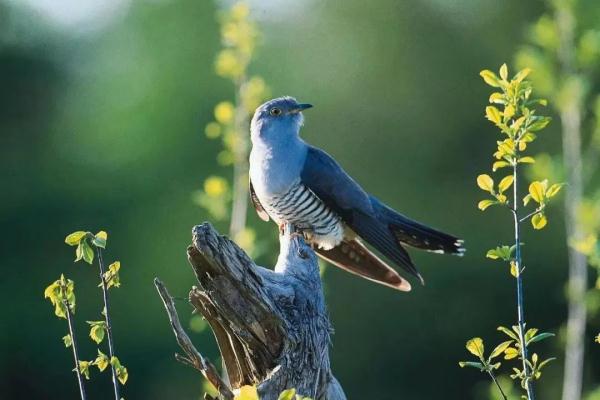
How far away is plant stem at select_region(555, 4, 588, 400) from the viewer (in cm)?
344

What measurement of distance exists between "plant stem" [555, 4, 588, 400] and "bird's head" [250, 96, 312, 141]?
1424 millimetres

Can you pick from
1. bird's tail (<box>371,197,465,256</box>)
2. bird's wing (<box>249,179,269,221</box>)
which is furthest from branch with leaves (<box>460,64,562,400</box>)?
bird's wing (<box>249,179,269,221</box>)

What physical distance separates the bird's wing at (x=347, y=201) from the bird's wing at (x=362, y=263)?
0.17 feet

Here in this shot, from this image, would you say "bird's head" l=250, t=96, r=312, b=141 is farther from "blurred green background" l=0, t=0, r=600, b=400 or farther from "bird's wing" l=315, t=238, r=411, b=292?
"blurred green background" l=0, t=0, r=600, b=400

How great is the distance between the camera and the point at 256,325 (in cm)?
331

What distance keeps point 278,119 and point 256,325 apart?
217cm

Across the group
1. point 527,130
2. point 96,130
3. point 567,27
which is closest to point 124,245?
point 96,130

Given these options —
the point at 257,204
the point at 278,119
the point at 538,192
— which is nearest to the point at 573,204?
the point at 538,192

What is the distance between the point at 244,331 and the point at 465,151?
11.5 meters

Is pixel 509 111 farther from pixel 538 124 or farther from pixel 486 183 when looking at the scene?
pixel 486 183

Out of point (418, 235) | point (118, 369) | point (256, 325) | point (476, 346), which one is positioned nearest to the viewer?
point (118, 369)

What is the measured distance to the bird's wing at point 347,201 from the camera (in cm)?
520

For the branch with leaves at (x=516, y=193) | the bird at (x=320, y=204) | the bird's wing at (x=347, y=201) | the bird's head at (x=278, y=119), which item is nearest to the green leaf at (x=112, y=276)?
the branch with leaves at (x=516, y=193)

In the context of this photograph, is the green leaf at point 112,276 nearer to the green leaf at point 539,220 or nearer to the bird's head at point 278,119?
the green leaf at point 539,220
